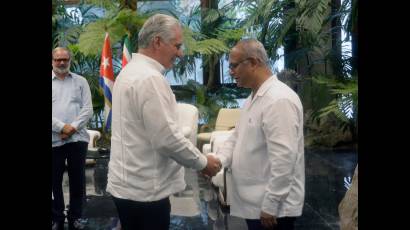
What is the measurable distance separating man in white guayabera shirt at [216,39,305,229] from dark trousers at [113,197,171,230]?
0.34 meters

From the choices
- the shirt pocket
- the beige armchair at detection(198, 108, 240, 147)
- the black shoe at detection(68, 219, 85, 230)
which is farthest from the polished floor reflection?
the beige armchair at detection(198, 108, 240, 147)

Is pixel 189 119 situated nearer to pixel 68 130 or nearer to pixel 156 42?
pixel 68 130

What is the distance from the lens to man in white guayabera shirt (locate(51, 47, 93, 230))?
483cm

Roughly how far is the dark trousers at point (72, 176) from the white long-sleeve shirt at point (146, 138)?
7.72 feet

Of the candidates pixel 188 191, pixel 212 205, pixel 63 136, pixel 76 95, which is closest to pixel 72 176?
pixel 63 136

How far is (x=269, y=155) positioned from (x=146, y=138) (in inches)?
21.5

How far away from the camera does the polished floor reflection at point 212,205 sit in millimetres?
5340

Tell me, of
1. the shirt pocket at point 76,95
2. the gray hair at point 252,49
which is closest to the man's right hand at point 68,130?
the shirt pocket at point 76,95

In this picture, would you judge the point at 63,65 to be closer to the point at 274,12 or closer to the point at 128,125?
the point at 128,125

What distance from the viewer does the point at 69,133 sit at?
4.76 m

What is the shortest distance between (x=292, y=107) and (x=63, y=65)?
2943 mm

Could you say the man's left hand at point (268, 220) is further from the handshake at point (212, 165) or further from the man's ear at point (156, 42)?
Result: the man's ear at point (156, 42)

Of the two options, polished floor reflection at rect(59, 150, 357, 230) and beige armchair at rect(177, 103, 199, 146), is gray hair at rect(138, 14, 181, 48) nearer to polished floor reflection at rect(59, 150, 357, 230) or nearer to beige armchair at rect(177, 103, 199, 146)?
polished floor reflection at rect(59, 150, 357, 230)
